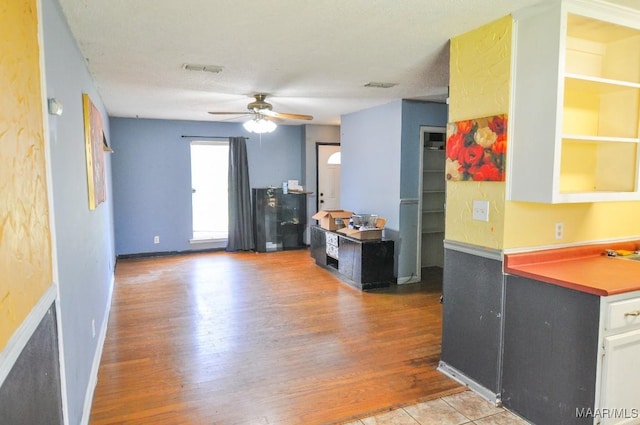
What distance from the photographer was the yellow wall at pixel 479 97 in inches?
93.4

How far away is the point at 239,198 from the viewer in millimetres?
7113

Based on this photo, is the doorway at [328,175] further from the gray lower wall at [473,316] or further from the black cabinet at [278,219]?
the gray lower wall at [473,316]

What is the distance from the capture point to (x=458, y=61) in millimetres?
2670

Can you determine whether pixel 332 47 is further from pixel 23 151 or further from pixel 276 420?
pixel 276 420

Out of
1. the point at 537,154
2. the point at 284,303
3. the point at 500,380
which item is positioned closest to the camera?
the point at 537,154

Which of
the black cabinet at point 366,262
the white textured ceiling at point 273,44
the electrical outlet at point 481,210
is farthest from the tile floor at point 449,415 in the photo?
the black cabinet at point 366,262

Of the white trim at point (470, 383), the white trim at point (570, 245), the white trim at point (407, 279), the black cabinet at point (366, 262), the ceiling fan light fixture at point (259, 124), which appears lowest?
the white trim at point (470, 383)

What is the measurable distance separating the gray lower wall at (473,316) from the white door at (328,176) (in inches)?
196

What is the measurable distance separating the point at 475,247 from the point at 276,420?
1.61 metres

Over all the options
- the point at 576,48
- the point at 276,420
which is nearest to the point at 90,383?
the point at 276,420

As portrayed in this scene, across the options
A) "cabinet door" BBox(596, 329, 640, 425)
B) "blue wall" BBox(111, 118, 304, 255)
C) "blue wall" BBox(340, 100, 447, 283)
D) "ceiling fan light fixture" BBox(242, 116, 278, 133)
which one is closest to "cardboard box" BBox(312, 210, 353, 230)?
"blue wall" BBox(340, 100, 447, 283)

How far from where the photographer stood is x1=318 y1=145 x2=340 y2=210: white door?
7.62 meters

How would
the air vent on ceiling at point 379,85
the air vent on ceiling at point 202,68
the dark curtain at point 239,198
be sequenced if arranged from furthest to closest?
the dark curtain at point 239,198 → the air vent on ceiling at point 379,85 → the air vent on ceiling at point 202,68

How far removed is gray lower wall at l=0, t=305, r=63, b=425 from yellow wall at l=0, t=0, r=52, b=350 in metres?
0.11
